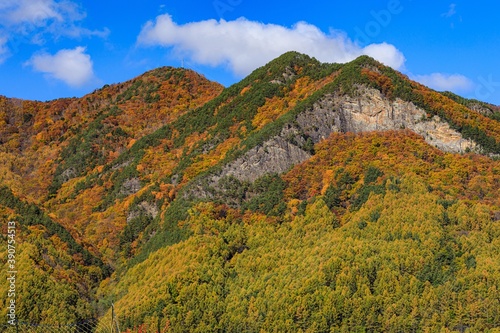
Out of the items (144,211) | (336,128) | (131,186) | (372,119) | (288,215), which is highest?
(372,119)

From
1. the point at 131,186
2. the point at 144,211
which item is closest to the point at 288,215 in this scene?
the point at 144,211

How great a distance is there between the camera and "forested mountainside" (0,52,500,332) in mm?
48781

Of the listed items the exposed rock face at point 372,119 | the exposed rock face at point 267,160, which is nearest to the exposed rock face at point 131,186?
the exposed rock face at point 267,160

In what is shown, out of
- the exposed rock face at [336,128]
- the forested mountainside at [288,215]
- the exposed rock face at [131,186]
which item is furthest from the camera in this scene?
the exposed rock face at [131,186]

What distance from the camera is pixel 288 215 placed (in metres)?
61.5

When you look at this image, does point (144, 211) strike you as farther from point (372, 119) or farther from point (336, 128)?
point (372, 119)

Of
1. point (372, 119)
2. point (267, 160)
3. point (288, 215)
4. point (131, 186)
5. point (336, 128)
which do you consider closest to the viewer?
point (288, 215)

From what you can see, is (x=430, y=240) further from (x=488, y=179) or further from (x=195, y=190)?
(x=195, y=190)

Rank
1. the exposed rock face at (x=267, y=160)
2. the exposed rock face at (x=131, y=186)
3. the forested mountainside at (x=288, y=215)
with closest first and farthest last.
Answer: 1. the forested mountainside at (x=288, y=215)
2. the exposed rock face at (x=267, y=160)
3. the exposed rock face at (x=131, y=186)

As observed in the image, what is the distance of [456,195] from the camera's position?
184 feet

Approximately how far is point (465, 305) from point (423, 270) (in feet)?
15.2

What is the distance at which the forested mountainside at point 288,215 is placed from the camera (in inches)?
1921

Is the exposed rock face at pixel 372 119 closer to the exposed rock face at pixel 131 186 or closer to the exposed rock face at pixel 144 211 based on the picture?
the exposed rock face at pixel 144 211

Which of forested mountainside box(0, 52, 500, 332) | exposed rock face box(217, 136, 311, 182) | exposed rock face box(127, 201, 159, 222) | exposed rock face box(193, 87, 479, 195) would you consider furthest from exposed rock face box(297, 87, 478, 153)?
exposed rock face box(127, 201, 159, 222)
